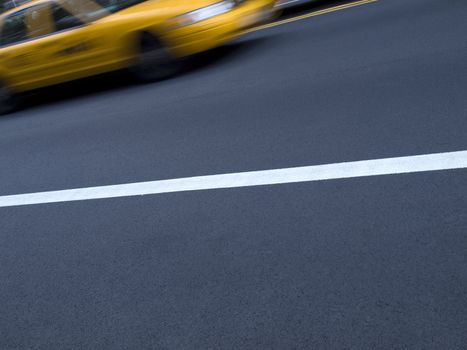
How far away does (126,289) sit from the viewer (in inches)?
145

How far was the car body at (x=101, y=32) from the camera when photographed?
7.72 metres

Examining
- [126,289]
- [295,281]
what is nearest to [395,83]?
[295,281]

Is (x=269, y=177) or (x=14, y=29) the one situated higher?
(x=14, y=29)

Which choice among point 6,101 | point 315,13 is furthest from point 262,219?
point 315,13

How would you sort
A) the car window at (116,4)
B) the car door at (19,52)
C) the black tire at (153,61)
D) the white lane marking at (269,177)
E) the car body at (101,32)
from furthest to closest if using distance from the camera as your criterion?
the car door at (19,52), the car window at (116,4), the black tire at (153,61), the car body at (101,32), the white lane marking at (269,177)

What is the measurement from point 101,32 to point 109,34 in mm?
130

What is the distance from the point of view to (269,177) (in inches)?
180

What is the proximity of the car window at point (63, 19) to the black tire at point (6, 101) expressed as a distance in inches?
59.6

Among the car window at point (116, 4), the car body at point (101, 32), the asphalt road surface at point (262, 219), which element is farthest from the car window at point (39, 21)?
the asphalt road surface at point (262, 219)

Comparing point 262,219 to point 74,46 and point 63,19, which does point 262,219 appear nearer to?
point 74,46

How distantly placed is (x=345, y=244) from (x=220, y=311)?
2.83 feet

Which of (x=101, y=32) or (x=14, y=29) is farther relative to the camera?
(x=14, y=29)

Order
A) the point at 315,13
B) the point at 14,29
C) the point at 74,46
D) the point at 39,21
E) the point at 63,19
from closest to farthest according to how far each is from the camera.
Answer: the point at 74,46
the point at 63,19
the point at 39,21
the point at 14,29
the point at 315,13

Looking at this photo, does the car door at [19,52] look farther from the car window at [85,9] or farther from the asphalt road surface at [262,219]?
the asphalt road surface at [262,219]
